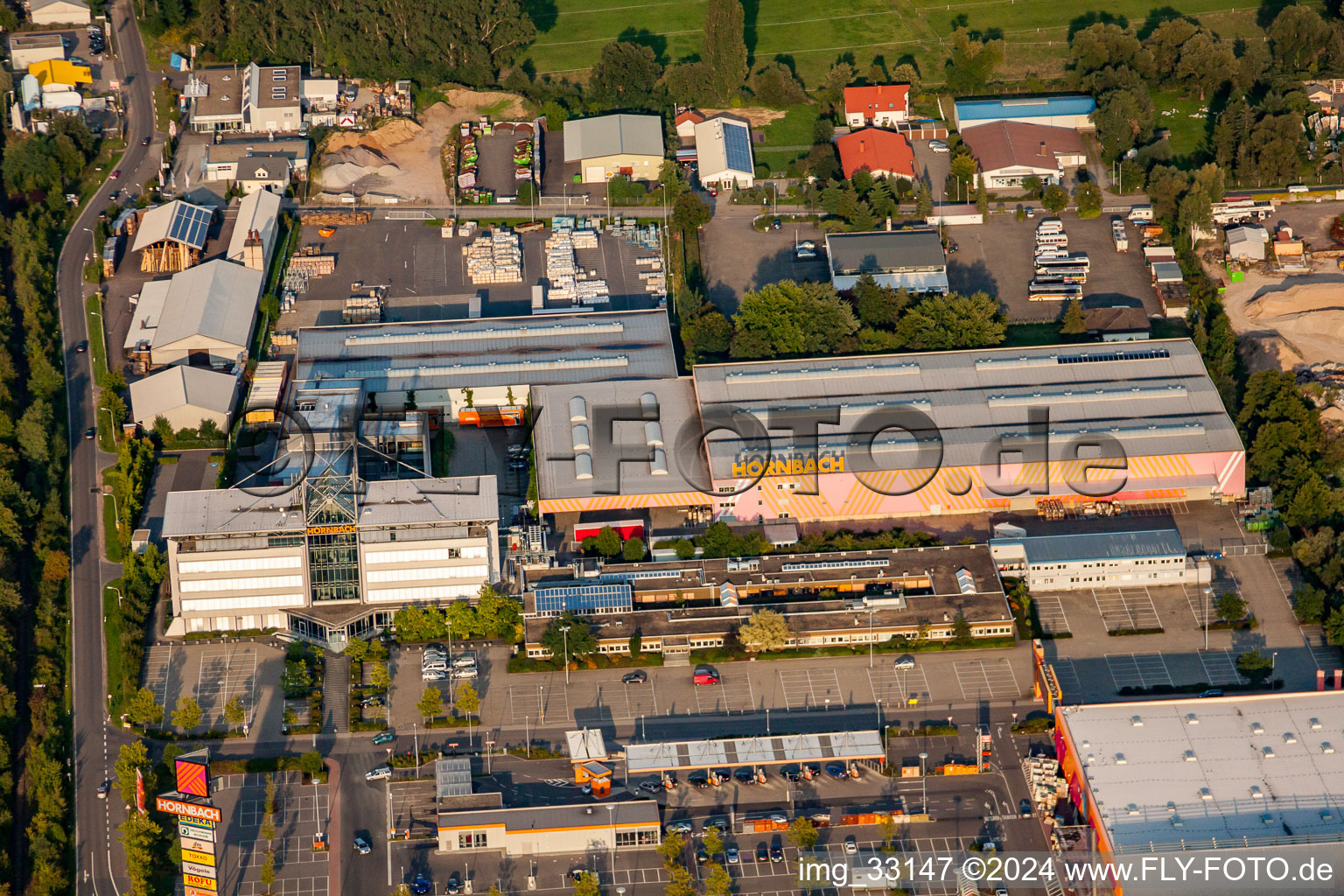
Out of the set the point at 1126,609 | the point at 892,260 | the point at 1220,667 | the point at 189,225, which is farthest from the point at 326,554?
the point at 1220,667

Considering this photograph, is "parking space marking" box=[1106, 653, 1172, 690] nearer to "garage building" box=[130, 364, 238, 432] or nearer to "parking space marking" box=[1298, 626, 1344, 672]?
"parking space marking" box=[1298, 626, 1344, 672]

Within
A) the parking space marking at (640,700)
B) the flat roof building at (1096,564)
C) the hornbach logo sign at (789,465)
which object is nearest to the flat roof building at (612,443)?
the hornbach logo sign at (789,465)

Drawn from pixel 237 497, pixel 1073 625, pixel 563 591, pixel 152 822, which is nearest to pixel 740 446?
pixel 563 591

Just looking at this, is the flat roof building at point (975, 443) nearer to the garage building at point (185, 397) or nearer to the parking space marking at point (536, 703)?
the parking space marking at point (536, 703)

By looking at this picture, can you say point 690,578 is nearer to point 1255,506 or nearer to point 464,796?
point 464,796

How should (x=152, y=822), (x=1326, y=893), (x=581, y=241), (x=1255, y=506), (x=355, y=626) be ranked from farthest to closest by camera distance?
1. (x=581, y=241)
2. (x=1255, y=506)
3. (x=355, y=626)
4. (x=152, y=822)
5. (x=1326, y=893)

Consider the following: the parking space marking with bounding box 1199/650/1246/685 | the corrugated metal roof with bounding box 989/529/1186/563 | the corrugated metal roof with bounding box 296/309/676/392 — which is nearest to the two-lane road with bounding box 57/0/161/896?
the corrugated metal roof with bounding box 296/309/676/392

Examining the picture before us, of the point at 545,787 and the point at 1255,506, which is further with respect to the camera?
the point at 1255,506
